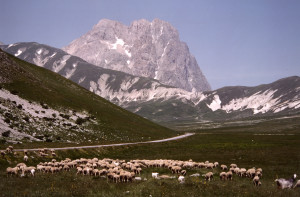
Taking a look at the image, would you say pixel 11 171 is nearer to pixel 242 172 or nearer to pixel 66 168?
pixel 66 168

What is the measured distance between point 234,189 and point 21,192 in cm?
1784

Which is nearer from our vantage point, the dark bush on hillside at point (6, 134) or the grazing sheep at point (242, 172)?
the grazing sheep at point (242, 172)

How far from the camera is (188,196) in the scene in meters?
22.4

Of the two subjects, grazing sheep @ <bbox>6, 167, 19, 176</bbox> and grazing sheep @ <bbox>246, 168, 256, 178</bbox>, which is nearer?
grazing sheep @ <bbox>6, 167, 19, 176</bbox>

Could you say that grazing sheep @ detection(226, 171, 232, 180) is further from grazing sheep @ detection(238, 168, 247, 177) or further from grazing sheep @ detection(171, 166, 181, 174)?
grazing sheep @ detection(171, 166, 181, 174)

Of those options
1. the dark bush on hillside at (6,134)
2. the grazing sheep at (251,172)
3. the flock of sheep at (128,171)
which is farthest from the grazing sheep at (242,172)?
the dark bush on hillside at (6,134)

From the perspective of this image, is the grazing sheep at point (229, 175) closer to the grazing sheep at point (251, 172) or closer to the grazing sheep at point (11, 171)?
the grazing sheep at point (251, 172)

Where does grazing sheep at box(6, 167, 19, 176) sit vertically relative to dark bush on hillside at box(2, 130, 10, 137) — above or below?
below

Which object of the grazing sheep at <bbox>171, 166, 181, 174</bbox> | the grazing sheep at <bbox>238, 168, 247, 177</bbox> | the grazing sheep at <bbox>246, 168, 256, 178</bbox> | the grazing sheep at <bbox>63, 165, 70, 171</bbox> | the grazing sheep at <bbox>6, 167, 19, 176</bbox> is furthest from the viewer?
the grazing sheep at <bbox>171, 166, 181, 174</bbox>

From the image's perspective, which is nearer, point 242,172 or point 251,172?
point 251,172

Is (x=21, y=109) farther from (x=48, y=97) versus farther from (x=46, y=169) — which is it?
(x=46, y=169)

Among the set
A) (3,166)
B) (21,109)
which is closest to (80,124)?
(21,109)

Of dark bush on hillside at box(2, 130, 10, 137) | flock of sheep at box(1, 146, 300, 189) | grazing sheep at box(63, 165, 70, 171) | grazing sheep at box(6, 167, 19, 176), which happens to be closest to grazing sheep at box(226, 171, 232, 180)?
flock of sheep at box(1, 146, 300, 189)

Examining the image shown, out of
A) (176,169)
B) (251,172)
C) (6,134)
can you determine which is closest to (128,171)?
(176,169)
